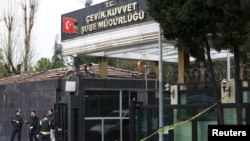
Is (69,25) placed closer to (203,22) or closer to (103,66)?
(103,66)

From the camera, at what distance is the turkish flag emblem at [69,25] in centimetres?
2311

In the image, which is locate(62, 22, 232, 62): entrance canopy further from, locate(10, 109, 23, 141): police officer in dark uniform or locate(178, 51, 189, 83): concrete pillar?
locate(10, 109, 23, 141): police officer in dark uniform

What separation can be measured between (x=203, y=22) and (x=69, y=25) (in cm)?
1252

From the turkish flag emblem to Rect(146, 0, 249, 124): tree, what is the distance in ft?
36.2

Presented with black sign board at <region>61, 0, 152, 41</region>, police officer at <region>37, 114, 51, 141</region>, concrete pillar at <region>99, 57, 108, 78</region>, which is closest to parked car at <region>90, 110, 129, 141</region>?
concrete pillar at <region>99, 57, 108, 78</region>

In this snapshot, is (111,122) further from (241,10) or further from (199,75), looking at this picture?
(241,10)

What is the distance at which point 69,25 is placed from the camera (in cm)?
2328

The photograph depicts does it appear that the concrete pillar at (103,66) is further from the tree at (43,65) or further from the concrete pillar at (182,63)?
the tree at (43,65)

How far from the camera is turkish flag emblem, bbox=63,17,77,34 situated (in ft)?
75.8

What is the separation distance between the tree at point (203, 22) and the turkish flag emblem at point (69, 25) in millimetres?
11023

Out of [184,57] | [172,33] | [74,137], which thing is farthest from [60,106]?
[172,33]

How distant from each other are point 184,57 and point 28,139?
1186 cm

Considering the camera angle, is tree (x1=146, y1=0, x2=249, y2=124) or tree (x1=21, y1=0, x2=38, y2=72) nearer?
tree (x1=146, y1=0, x2=249, y2=124)

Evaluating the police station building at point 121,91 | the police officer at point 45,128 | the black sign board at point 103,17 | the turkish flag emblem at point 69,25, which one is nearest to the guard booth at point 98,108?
the police station building at point 121,91
